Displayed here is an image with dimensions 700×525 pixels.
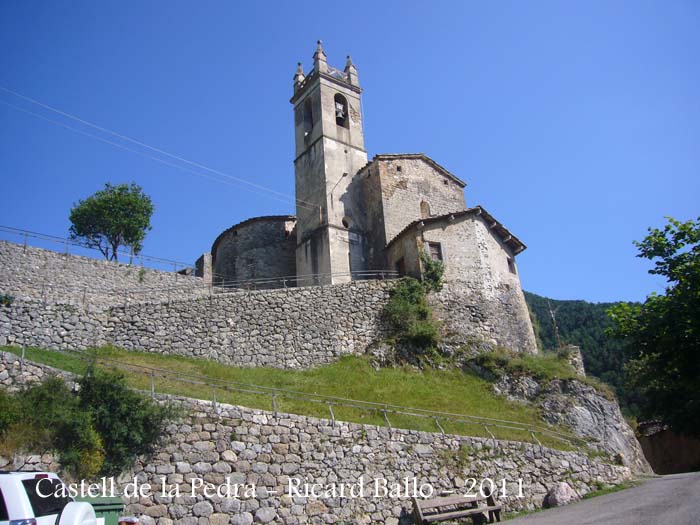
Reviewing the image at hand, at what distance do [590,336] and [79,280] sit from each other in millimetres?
50671

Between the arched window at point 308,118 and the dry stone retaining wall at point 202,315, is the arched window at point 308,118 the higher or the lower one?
the higher one

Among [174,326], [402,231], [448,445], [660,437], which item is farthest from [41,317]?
[660,437]

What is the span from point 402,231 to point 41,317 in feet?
55.8

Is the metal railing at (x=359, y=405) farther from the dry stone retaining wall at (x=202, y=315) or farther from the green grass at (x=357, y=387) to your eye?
the dry stone retaining wall at (x=202, y=315)

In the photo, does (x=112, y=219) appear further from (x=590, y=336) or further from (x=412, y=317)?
(x=590, y=336)

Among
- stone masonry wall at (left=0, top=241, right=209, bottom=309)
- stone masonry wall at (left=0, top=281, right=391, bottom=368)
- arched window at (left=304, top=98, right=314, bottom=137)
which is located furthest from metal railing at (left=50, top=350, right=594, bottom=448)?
arched window at (left=304, top=98, right=314, bottom=137)

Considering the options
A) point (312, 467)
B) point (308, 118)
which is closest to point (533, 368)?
point (312, 467)

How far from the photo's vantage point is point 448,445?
673 inches

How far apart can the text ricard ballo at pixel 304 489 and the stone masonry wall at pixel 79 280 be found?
11.7 metres

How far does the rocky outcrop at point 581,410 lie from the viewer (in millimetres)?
21938

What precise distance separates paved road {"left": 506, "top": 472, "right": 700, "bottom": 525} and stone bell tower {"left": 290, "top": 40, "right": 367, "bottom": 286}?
16.6 m

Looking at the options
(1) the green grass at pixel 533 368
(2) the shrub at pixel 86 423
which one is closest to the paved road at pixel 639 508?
(1) the green grass at pixel 533 368

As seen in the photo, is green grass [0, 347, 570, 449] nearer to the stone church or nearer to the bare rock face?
the bare rock face

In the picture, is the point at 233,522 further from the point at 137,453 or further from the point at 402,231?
the point at 402,231
